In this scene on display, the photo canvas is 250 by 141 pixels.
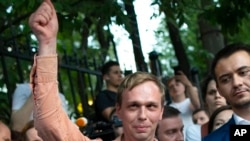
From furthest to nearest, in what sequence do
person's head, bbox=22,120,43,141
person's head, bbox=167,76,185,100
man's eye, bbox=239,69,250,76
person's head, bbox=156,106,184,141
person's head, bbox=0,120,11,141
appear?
person's head, bbox=167,76,185,100
person's head, bbox=156,106,184,141
person's head, bbox=22,120,43,141
person's head, bbox=0,120,11,141
man's eye, bbox=239,69,250,76

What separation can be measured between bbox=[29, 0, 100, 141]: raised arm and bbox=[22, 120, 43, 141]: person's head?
2.08m

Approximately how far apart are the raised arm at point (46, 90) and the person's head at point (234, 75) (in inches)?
49.2

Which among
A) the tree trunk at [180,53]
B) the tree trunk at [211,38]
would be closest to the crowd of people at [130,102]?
the tree trunk at [180,53]

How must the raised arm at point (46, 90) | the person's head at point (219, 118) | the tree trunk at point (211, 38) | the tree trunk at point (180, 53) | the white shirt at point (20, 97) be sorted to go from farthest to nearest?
1. the tree trunk at point (211, 38)
2. the tree trunk at point (180, 53)
3. the white shirt at point (20, 97)
4. the person's head at point (219, 118)
5. the raised arm at point (46, 90)

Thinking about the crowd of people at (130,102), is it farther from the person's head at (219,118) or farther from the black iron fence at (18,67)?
the black iron fence at (18,67)

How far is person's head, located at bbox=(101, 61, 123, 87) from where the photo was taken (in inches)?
284

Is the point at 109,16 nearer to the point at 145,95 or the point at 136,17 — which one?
the point at 136,17

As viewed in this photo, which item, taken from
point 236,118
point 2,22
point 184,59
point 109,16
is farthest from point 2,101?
point 184,59

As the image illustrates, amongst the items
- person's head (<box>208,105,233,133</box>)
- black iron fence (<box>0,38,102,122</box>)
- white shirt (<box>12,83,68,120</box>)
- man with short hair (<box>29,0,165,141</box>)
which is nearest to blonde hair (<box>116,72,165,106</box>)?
man with short hair (<box>29,0,165,141</box>)

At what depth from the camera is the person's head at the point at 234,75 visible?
4039 mm

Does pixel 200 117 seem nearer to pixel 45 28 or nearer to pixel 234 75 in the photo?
pixel 234 75

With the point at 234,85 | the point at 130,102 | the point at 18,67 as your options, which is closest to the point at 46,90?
the point at 130,102

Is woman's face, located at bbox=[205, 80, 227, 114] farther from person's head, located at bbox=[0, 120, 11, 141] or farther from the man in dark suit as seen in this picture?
person's head, located at bbox=[0, 120, 11, 141]

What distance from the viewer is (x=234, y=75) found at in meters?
4.11
